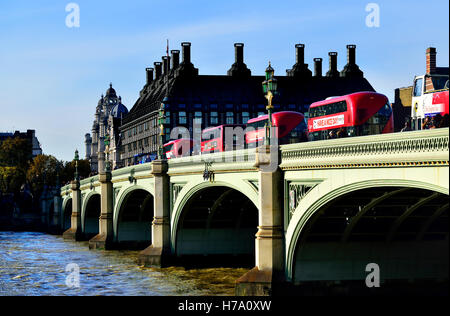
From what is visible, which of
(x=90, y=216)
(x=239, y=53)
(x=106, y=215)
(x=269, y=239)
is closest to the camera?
(x=269, y=239)

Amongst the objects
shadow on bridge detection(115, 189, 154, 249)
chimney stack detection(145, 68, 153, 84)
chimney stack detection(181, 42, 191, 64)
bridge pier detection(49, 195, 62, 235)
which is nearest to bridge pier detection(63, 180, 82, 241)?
bridge pier detection(49, 195, 62, 235)

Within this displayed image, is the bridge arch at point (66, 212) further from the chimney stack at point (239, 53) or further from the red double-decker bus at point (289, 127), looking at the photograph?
the red double-decker bus at point (289, 127)

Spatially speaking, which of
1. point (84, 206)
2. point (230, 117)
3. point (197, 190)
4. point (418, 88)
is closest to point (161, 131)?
point (197, 190)

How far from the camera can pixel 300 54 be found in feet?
407

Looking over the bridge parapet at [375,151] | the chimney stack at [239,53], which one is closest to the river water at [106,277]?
the bridge parapet at [375,151]

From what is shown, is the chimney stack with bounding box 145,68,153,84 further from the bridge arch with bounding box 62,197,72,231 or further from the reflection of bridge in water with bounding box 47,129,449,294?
the reflection of bridge in water with bounding box 47,129,449,294

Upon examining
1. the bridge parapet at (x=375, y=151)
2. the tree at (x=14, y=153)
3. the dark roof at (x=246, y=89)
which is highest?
the dark roof at (x=246, y=89)

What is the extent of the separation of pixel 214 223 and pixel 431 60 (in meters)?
17.3

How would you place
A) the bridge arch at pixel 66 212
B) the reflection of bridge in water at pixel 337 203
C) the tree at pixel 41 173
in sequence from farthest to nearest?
the tree at pixel 41 173 → the bridge arch at pixel 66 212 → the reflection of bridge in water at pixel 337 203

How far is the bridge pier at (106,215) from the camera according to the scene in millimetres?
66000

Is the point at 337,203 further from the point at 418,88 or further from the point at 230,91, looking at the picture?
the point at 230,91

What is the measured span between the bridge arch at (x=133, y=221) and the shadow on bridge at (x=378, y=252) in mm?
32009

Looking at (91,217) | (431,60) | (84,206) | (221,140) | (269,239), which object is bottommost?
(269,239)
